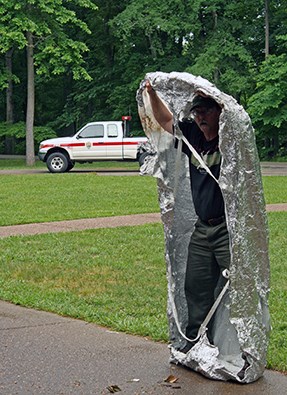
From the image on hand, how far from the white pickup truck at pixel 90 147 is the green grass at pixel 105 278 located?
16773 mm

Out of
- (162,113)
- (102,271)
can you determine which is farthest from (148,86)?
(102,271)

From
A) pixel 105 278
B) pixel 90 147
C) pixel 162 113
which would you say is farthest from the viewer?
pixel 90 147

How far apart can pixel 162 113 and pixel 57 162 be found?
23.8 meters

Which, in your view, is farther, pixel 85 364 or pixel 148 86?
pixel 85 364

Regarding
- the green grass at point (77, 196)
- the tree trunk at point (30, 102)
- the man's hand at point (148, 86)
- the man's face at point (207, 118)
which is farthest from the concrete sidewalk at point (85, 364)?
the tree trunk at point (30, 102)

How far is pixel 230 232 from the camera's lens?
5129 mm

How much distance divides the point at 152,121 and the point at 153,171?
330mm

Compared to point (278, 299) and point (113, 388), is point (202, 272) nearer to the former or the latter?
point (113, 388)

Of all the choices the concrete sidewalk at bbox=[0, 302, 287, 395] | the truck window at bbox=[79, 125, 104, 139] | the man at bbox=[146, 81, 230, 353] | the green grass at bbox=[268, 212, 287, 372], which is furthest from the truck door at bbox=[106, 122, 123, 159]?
the man at bbox=[146, 81, 230, 353]

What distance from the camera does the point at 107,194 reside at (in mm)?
18797

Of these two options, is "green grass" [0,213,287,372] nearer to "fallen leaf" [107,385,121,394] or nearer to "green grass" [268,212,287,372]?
"green grass" [268,212,287,372]

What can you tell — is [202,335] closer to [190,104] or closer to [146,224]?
[190,104]

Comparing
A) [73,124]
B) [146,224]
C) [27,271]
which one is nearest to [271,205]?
[146,224]

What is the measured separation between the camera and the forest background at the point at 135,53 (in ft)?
113
